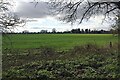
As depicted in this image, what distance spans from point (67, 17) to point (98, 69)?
6988 millimetres

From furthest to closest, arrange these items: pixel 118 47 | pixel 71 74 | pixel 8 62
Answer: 1. pixel 118 47
2. pixel 8 62
3. pixel 71 74

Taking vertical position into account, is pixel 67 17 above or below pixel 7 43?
above

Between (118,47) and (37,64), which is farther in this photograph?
(118,47)

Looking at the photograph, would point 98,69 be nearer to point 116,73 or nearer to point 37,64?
point 116,73

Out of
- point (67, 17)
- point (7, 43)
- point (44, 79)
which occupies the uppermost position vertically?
point (67, 17)

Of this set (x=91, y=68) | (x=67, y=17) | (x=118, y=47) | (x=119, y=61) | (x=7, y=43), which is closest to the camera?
(x=67, y=17)

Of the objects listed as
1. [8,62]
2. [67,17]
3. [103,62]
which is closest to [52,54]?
[8,62]

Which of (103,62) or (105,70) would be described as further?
(103,62)

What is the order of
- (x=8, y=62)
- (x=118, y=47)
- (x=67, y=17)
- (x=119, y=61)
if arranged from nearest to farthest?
1. (x=67, y=17)
2. (x=119, y=61)
3. (x=8, y=62)
4. (x=118, y=47)

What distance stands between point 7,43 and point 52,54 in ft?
44.6

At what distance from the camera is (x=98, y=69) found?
2089 cm

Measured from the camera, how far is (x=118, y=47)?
3069 centimetres

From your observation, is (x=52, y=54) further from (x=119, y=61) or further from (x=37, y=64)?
(x=119, y=61)

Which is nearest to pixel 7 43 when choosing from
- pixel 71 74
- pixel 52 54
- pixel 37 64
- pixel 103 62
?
pixel 71 74
